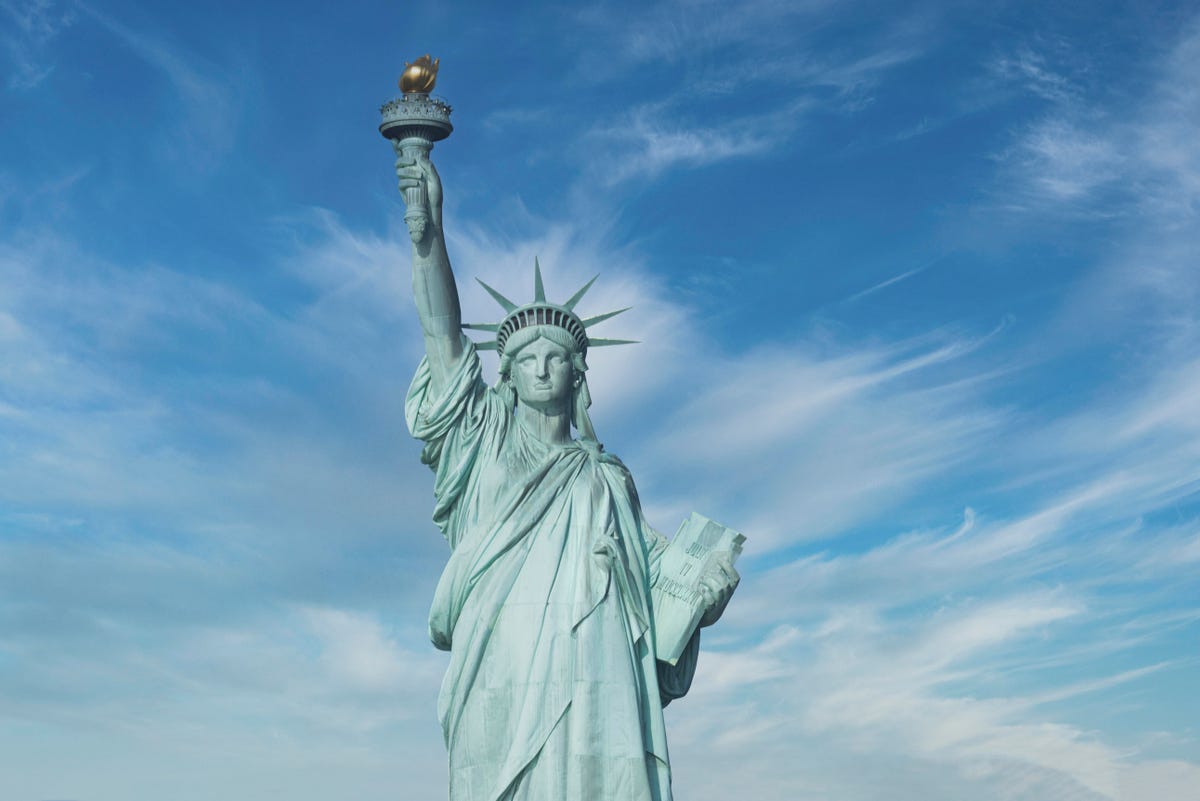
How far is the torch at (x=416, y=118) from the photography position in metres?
20.5

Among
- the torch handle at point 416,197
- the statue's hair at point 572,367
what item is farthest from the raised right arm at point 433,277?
the statue's hair at point 572,367

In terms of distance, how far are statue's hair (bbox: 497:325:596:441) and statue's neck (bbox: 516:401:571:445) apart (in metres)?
0.25

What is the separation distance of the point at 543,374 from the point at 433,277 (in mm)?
1851

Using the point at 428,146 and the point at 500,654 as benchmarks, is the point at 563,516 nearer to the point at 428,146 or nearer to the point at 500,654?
the point at 500,654

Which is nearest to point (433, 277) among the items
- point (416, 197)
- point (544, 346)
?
point (416, 197)

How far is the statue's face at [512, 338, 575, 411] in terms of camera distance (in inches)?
821

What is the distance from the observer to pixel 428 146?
812 inches

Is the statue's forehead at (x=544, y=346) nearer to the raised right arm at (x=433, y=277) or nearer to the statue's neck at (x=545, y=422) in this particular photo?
the statue's neck at (x=545, y=422)

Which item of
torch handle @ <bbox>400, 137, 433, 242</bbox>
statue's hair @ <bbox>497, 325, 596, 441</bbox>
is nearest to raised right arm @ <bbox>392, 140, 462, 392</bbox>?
torch handle @ <bbox>400, 137, 433, 242</bbox>

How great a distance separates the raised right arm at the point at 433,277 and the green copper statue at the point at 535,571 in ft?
0.06

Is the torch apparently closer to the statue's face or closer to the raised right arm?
the raised right arm

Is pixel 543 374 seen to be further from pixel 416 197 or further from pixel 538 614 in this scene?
pixel 538 614

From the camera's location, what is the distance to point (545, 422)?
21.0m

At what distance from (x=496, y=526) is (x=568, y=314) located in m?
3.02
